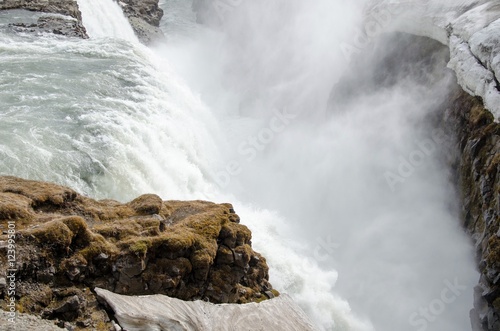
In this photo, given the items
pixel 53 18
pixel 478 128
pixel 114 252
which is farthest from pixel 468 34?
pixel 53 18

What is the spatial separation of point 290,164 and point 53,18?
24.7 m

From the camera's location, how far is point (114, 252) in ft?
34.3

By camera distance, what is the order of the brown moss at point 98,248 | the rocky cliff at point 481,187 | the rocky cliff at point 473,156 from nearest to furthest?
the brown moss at point 98,248, the rocky cliff at point 481,187, the rocky cliff at point 473,156

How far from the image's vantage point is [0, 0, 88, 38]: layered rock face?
34938 mm

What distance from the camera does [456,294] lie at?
24.5m

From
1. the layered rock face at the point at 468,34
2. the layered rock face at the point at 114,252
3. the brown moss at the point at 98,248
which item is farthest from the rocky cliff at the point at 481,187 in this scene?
the brown moss at the point at 98,248

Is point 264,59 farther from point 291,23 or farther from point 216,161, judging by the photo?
point 216,161

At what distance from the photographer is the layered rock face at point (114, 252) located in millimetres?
8656

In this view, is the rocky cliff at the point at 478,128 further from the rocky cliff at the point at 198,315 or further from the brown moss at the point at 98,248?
the brown moss at the point at 98,248

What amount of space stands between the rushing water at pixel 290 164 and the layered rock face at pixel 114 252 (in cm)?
489

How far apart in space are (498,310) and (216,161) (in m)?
20.9

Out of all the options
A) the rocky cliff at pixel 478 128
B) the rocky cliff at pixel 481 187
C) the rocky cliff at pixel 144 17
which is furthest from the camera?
the rocky cliff at pixel 144 17

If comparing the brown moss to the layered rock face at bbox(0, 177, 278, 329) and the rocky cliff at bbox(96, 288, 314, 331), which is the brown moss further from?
the rocky cliff at bbox(96, 288, 314, 331)

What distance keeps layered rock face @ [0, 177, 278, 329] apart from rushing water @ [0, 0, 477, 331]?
4887 mm
